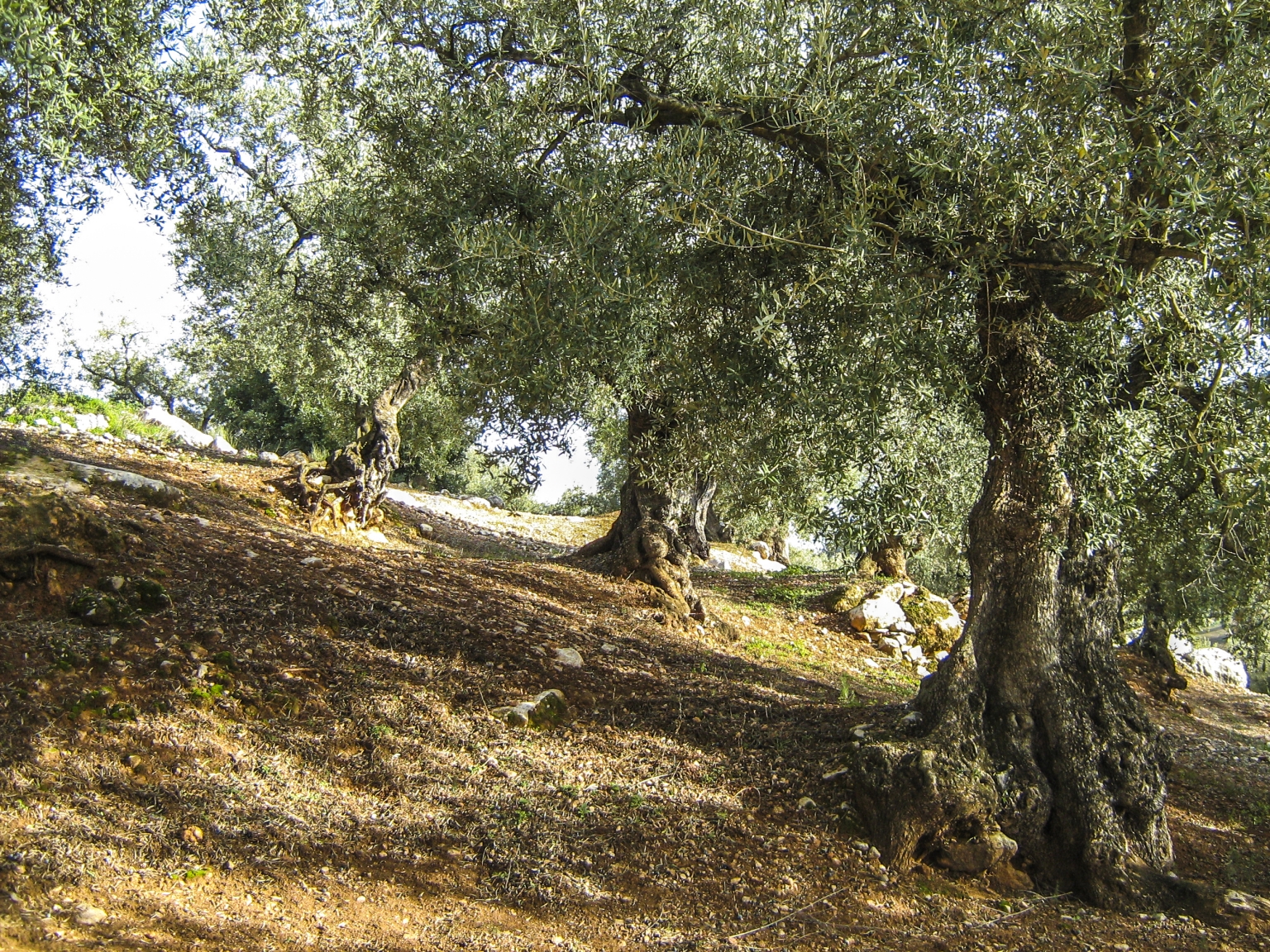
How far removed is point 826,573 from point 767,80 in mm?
12602

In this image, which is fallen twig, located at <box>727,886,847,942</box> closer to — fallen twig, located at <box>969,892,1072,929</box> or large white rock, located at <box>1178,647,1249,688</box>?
fallen twig, located at <box>969,892,1072,929</box>

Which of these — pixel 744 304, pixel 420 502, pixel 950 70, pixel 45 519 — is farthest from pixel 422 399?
pixel 950 70

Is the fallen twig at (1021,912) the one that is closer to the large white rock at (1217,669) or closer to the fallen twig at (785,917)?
the fallen twig at (785,917)

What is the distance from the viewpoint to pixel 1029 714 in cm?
645

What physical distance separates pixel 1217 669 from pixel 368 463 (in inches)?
722

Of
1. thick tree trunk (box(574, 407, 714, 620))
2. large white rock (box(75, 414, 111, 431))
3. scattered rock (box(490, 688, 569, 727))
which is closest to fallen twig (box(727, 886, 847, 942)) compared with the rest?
scattered rock (box(490, 688, 569, 727))

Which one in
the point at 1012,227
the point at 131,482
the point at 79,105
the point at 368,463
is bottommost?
the point at 131,482

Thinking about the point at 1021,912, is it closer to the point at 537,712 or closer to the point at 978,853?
the point at 978,853

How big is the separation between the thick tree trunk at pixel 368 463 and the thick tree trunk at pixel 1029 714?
989 cm

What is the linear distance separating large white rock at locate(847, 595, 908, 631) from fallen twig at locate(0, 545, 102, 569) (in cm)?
1053

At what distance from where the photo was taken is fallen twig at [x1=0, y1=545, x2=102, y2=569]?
6.81 m

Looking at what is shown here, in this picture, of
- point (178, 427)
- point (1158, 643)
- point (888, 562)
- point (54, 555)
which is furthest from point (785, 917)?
point (178, 427)

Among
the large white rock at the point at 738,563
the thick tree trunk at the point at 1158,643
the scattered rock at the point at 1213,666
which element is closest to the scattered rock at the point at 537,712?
the thick tree trunk at the point at 1158,643

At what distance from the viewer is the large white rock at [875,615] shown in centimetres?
1353
